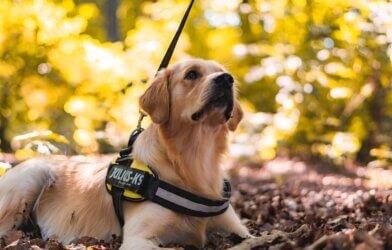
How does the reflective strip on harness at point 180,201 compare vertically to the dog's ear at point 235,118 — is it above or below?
below

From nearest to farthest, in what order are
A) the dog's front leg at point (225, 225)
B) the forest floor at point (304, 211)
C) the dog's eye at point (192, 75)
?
the forest floor at point (304, 211)
the dog's front leg at point (225, 225)
the dog's eye at point (192, 75)

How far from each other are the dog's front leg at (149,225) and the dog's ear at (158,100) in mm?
632

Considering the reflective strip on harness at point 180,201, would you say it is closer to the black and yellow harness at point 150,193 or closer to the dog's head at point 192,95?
the black and yellow harness at point 150,193

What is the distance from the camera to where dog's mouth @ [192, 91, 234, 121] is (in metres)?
3.60

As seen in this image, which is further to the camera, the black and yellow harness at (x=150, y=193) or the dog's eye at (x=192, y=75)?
the dog's eye at (x=192, y=75)

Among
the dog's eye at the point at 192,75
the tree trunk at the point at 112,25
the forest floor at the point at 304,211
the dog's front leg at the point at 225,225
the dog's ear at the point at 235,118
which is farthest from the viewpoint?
the tree trunk at the point at 112,25

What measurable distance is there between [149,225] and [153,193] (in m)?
0.21

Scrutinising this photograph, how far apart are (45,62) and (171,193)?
20.2 feet

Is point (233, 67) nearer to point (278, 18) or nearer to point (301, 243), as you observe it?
point (278, 18)

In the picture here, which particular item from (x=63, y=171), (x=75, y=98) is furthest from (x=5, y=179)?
(x=75, y=98)

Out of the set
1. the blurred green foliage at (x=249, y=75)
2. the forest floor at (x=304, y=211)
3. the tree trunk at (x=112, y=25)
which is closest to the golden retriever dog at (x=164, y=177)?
the forest floor at (x=304, y=211)

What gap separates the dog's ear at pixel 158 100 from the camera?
367 centimetres

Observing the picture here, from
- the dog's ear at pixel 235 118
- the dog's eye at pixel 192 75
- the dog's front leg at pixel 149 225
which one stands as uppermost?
the dog's eye at pixel 192 75

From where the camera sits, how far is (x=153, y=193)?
3361 mm
